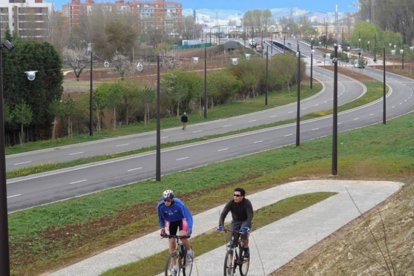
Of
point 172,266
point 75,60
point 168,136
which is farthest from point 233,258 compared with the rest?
point 75,60

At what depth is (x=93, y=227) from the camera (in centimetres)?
2012

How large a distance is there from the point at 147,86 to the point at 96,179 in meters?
28.8

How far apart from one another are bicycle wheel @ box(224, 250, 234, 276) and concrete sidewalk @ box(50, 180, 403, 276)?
3.24ft

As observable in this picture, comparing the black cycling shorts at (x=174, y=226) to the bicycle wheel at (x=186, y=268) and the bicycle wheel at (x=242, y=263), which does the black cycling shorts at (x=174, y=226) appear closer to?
the bicycle wheel at (x=186, y=268)

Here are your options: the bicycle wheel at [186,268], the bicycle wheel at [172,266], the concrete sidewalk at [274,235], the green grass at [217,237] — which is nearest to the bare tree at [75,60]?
the concrete sidewalk at [274,235]

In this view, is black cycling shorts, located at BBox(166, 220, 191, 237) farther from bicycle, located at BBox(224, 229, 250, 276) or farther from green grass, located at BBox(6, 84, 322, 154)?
green grass, located at BBox(6, 84, 322, 154)

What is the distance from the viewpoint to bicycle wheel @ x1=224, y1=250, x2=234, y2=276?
40.4 ft

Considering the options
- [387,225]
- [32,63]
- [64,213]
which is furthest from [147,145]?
[387,225]

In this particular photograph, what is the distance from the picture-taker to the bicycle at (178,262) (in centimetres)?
1220

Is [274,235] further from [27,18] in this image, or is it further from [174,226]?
[27,18]

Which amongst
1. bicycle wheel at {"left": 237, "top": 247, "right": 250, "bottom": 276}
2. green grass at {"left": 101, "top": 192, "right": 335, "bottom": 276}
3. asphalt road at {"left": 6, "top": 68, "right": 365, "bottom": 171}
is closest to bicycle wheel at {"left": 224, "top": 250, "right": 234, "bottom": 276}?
bicycle wheel at {"left": 237, "top": 247, "right": 250, "bottom": 276}

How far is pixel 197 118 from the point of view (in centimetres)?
6016

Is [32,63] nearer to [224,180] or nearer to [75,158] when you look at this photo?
[75,158]

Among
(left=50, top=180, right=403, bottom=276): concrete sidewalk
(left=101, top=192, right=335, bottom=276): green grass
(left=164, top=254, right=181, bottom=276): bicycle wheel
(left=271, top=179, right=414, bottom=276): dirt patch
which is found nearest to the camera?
(left=271, top=179, right=414, bottom=276): dirt patch
